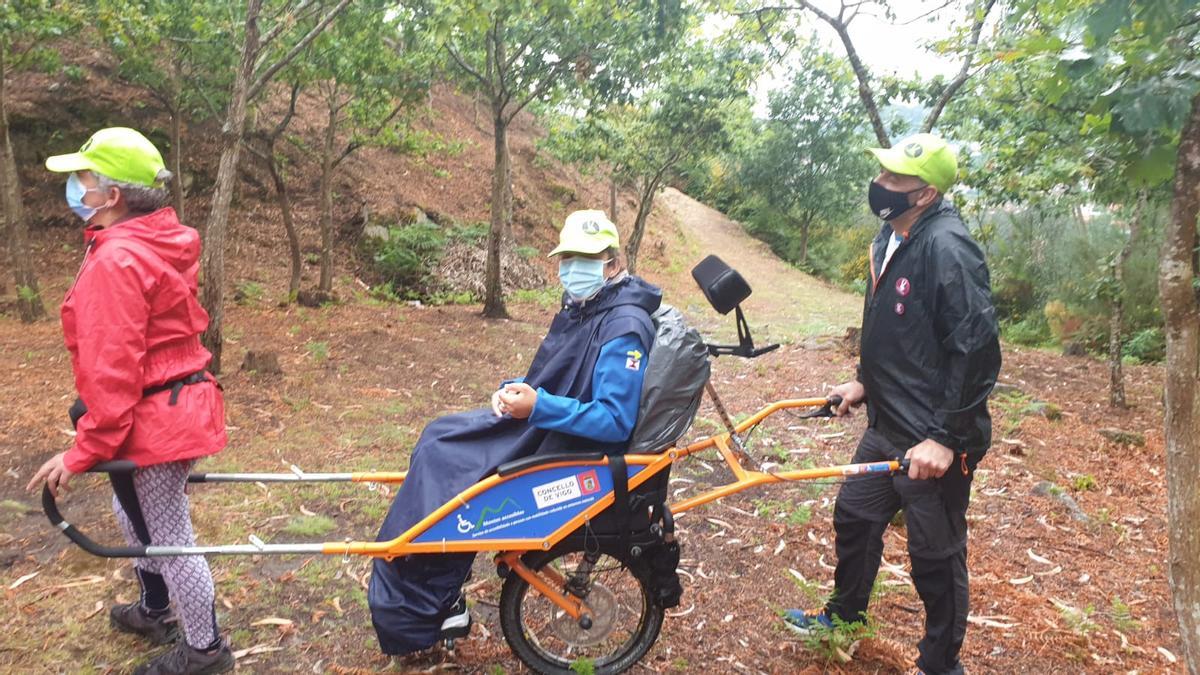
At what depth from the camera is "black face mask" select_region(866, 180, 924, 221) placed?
297 centimetres

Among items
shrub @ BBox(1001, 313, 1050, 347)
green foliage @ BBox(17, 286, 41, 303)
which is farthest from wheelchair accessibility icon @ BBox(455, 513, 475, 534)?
shrub @ BBox(1001, 313, 1050, 347)

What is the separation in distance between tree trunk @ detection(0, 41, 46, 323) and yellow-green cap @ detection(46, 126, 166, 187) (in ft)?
25.1

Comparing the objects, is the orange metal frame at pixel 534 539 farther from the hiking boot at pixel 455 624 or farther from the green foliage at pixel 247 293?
the green foliage at pixel 247 293

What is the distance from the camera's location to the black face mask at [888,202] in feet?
9.73

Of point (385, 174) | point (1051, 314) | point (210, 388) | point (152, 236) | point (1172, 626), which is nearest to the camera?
point (152, 236)

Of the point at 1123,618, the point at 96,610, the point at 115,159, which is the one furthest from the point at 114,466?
the point at 1123,618

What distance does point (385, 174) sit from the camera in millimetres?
18000

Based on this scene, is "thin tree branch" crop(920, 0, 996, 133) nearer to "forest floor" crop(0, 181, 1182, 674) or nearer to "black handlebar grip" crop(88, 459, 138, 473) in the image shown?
"forest floor" crop(0, 181, 1182, 674)

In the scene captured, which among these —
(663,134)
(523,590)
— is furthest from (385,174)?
(523,590)

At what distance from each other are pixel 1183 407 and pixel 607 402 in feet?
6.39

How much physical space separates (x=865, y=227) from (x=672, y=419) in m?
32.5

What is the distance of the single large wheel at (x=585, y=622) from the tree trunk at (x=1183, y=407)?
1890mm

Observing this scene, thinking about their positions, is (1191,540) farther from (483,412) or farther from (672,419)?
(483,412)

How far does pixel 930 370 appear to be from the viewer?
9.37 ft
